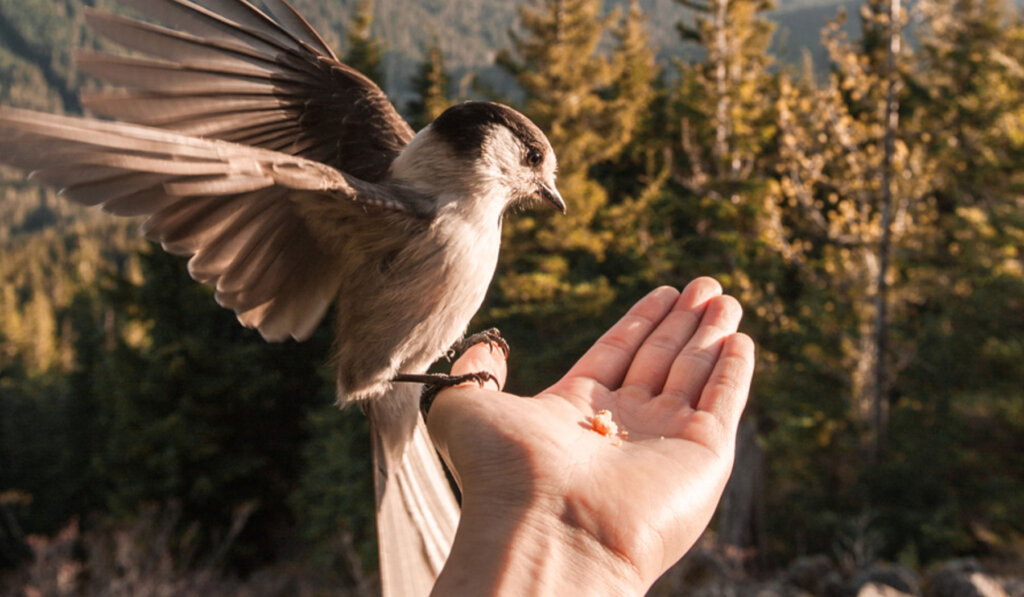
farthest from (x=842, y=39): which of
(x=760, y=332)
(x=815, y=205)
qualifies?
(x=760, y=332)

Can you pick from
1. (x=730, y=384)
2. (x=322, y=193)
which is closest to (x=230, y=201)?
(x=322, y=193)

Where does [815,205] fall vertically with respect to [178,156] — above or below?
below

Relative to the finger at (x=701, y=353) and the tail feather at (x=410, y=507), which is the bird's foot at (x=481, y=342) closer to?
the tail feather at (x=410, y=507)

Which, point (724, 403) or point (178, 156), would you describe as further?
point (724, 403)

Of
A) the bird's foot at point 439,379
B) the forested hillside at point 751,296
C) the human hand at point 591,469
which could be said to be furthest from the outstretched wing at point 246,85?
the human hand at point 591,469

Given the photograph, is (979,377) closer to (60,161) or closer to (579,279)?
(579,279)

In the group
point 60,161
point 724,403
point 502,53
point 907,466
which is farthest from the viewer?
point 502,53

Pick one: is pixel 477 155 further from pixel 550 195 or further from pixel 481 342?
pixel 481 342
